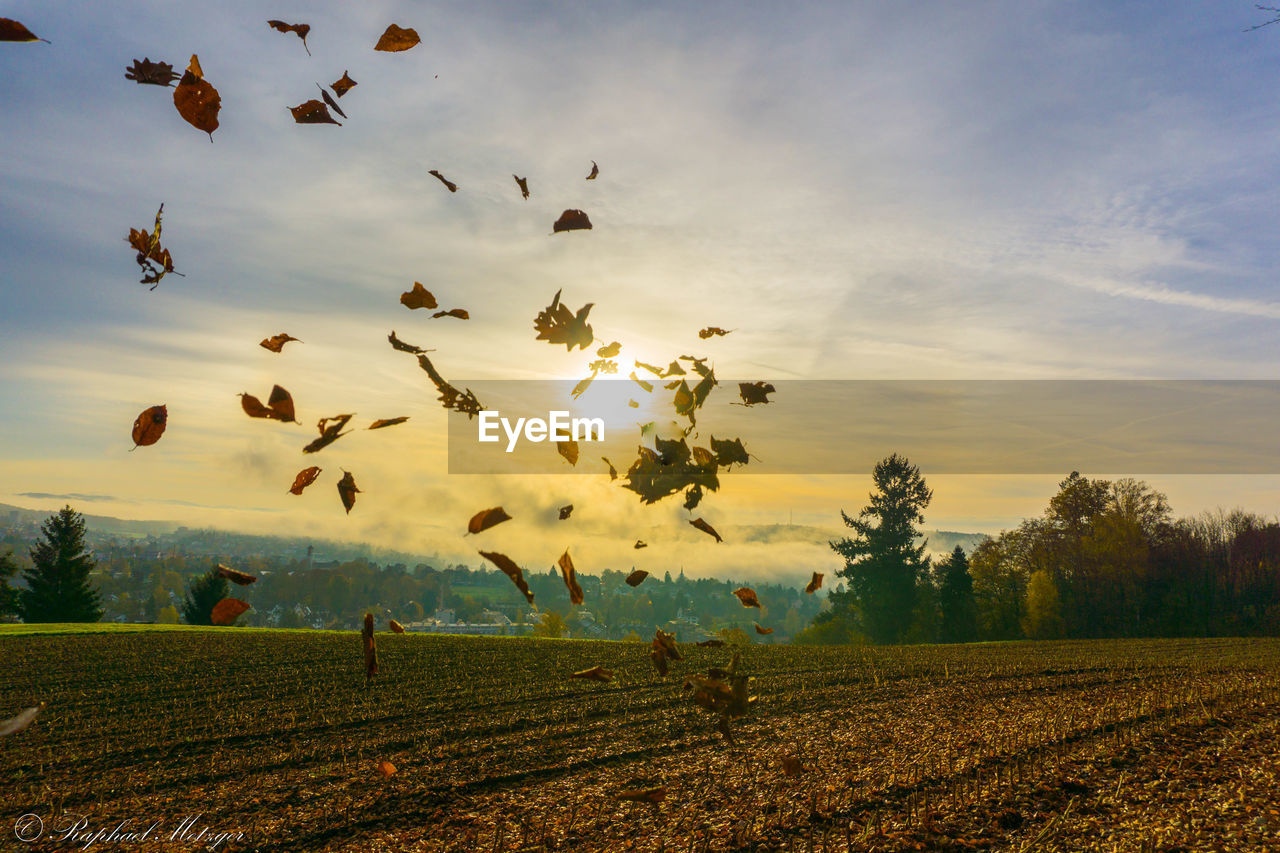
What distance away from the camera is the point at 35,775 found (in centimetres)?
1198

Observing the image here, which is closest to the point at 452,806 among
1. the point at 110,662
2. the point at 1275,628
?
the point at 110,662

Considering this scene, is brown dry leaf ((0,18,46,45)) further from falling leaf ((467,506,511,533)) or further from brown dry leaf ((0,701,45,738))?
falling leaf ((467,506,511,533))

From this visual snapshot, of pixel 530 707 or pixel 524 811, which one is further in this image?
pixel 530 707

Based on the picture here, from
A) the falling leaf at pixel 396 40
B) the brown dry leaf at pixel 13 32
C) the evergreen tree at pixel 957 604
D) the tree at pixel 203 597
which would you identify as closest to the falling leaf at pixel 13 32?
the brown dry leaf at pixel 13 32

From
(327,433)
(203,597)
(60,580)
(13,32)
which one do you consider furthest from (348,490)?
(60,580)

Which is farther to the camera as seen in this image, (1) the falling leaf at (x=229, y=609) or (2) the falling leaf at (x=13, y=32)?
(1) the falling leaf at (x=229, y=609)

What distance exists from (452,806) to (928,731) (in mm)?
9101

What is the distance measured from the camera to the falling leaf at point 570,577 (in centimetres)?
444

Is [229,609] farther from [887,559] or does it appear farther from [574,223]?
[887,559]

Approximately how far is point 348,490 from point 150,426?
1150 millimetres

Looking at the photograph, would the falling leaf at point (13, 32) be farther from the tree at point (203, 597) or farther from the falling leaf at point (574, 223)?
the tree at point (203, 597)

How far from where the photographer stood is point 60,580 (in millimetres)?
48625

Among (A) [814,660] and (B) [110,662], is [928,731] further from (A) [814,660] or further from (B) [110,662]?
(B) [110,662]

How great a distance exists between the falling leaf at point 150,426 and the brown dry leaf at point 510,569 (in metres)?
2.07
